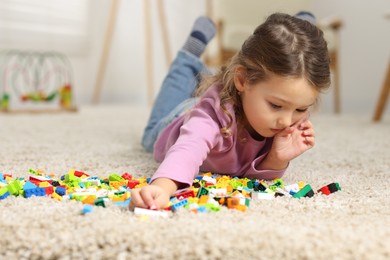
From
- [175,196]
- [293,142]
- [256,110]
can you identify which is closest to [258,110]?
[256,110]

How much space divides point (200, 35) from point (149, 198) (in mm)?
766

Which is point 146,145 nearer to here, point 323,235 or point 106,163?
point 106,163

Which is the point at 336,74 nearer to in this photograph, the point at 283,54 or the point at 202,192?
the point at 283,54

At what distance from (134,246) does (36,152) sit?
0.73 m

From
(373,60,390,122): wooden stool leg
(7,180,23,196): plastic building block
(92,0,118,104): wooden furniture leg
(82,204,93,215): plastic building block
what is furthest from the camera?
(92,0,118,104): wooden furniture leg

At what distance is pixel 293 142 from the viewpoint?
0.92m

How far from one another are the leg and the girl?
1.05ft

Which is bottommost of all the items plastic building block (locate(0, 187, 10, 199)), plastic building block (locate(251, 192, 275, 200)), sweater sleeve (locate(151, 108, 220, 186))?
plastic building block (locate(0, 187, 10, 199))

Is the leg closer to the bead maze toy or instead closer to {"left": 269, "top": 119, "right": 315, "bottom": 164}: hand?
{"left": 269, "top": 119, "right": 315, "bottom": 164}: hand

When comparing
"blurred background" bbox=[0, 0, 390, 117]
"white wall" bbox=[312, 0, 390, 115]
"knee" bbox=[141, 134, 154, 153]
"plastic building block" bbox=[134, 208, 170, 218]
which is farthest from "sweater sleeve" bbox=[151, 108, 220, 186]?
"white wall" bbox=[312, 0, 390, 115]

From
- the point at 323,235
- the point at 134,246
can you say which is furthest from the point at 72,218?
the point at 323,235

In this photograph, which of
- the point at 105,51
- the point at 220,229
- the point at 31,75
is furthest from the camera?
the point at 105,51

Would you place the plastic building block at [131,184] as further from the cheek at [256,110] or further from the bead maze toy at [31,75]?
the bead maze toy at [31,75]

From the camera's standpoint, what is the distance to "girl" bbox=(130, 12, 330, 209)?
2.68 ft
